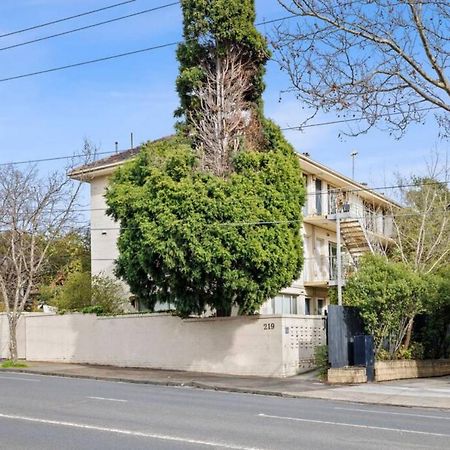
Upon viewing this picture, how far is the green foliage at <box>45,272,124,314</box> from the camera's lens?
3319 centimetres

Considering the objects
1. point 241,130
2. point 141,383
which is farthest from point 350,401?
point 241,130

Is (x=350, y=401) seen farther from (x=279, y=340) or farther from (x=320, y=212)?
(x=320, y=212)

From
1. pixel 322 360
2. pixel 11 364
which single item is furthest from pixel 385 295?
pixel 11 364

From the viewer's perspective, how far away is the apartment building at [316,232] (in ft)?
119

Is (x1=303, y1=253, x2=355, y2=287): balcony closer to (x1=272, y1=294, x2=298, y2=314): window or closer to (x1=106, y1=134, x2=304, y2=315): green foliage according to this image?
(x1=272, y1=294, x2=298, y2=314): window

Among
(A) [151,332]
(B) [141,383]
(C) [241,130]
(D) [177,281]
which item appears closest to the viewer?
(B) [141,383]

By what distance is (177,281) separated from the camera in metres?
25.1

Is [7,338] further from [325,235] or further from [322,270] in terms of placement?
[325,235]

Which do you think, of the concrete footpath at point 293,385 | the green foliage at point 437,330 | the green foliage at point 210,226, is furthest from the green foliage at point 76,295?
the green foliage at point 437,330

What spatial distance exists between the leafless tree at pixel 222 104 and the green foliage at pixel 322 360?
7.45 meters

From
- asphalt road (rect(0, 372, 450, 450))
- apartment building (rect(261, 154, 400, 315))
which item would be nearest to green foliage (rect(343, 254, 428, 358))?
asphalt road (rect(0, 372, 450, 450))

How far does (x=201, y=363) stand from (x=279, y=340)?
3313 mm

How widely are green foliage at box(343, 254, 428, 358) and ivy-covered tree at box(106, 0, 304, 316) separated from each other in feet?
9.29

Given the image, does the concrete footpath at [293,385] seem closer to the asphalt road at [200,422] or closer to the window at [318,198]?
the asphalt road at [200,422]
